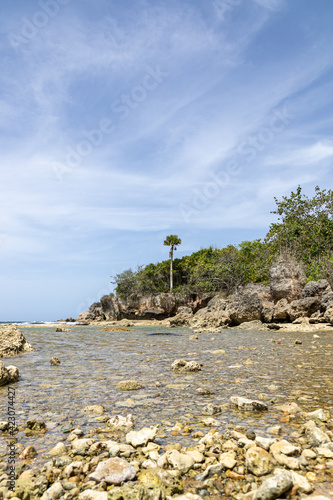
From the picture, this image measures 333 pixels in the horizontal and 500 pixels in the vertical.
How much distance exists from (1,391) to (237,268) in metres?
52.4

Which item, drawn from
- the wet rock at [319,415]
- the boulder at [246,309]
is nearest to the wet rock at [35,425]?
the wet rock at [319,415]

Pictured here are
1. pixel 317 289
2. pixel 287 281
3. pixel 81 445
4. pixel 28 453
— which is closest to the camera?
pixel 28 453

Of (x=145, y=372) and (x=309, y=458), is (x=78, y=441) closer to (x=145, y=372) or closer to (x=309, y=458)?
(x=309, y=458)

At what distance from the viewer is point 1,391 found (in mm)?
6449

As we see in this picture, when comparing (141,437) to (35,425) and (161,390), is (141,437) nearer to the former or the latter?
(35,425)

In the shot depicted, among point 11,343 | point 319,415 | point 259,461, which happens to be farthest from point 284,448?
point 11,343

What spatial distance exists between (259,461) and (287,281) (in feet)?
127

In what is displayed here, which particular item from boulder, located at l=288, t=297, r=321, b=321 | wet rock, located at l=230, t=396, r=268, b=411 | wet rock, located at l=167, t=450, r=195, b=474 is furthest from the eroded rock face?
boulder, located at l=288, t=297, r=321, b=321

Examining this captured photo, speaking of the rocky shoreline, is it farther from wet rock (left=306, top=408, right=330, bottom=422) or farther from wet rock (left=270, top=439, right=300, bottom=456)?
wet rock (left=306, top=408, right=330, bottom=422)

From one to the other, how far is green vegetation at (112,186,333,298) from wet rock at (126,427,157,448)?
113 feet

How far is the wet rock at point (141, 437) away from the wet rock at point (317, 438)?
6.06 feet

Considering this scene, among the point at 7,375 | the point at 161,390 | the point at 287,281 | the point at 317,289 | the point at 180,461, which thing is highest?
the point at 287,281

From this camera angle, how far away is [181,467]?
311 centimetres

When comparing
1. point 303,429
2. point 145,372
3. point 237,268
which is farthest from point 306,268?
point 303,429
